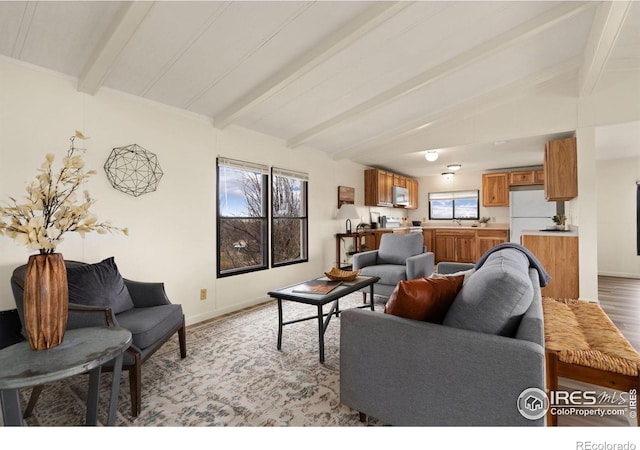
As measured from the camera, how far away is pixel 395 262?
14.0ft

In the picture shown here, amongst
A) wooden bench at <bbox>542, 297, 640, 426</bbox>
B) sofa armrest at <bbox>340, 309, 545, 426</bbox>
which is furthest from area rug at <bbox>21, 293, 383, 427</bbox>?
wooden bench at <bbox>542, 297, 640, 426</bbox>

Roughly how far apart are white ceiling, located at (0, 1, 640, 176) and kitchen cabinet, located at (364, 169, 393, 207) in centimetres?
188

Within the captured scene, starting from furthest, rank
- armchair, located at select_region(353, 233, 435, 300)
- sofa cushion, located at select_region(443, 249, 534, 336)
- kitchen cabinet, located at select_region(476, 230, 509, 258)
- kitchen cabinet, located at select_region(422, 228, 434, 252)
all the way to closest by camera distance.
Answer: kitchen cabinet, located at select_region(422, 228, 434, 252), kitchen cabinet, located at select_region(476, 230, 509, 258), armchair, located at select_region(353, 233, 435, 300), sofa cushion, located at select_region(443, 249, 534, 336)

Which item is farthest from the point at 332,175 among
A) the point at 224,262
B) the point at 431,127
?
the point at 224,262

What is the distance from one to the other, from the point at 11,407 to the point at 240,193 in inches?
119

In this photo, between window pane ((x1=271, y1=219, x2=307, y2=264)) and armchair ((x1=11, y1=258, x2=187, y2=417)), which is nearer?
armchair ((x1=11, y1=258, x2=187, y2=417))

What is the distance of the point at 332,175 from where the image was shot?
534cm

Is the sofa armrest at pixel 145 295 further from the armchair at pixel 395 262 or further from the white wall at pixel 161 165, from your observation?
the armchair at pixel 395 262

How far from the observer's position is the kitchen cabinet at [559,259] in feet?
12.3

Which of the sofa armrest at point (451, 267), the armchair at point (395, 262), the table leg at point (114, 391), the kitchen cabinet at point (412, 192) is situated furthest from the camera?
the kitchen cabinet at point (412, 192)

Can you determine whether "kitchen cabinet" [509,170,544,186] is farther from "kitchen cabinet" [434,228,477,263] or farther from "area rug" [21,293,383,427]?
"area rug" [21,293,383,427]

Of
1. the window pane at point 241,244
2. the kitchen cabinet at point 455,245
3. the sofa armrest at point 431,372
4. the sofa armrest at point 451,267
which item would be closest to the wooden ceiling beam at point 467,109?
the window pane at point 241,244

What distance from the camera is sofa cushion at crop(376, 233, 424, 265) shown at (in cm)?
421

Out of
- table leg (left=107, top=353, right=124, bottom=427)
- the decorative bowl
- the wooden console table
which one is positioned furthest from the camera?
the wooden console table
